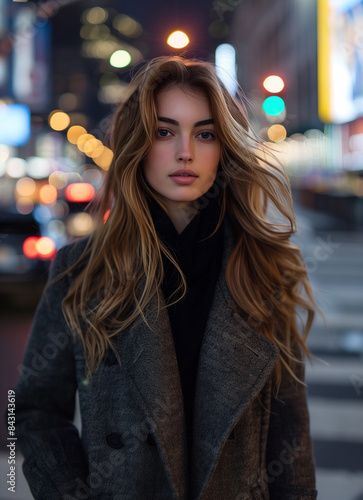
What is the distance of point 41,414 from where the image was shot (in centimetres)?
201

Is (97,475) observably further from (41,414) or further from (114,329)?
(114,329)

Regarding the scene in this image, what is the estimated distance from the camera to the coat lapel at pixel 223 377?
1840mm

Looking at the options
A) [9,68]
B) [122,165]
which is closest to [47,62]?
[9,68]

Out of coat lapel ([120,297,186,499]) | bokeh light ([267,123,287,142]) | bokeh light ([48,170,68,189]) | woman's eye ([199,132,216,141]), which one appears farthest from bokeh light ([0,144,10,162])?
coat lapel ([120,297,186,499])

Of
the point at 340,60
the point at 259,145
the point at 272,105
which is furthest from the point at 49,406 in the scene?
the point at 340,60

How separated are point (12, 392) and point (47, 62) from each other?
2516 cm

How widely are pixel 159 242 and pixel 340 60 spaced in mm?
25558

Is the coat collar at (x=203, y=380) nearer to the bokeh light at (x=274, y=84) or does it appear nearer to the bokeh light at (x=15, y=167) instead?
the bokeh light at (x=274, y=84)

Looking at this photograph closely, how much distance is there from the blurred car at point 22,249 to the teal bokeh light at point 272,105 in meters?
3.64

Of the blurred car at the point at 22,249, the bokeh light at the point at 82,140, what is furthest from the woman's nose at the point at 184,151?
the bokeh light at the point at 82,140

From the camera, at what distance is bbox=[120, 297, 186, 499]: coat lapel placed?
1817 mm

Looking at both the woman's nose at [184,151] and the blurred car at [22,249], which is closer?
the woman's nose at [184,151]

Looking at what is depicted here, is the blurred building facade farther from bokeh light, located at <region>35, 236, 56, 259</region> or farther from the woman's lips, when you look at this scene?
the woman's lips

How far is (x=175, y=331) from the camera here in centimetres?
203
